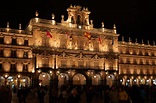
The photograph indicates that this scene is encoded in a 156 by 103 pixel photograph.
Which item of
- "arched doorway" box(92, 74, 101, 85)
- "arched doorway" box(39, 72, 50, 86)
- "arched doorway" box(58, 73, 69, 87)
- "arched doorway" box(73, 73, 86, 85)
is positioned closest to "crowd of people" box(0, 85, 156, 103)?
"arched doorway" box(39, 72, 50, 86)

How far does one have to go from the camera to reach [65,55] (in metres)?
54.8

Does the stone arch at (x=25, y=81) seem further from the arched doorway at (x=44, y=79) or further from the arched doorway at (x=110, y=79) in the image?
the arched doorway at (x=110, y=79)

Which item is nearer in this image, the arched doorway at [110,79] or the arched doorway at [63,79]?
Result: the arched doorway at [63,79]

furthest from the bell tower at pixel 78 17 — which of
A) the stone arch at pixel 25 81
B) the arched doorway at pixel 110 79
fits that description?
the stone arch at pixel 25 81

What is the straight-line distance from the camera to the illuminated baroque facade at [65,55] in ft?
167

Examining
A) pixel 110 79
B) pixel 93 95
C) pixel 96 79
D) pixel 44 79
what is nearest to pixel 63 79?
pixel 44 79

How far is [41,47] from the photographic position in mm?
52312

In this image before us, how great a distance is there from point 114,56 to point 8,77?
26.7 m

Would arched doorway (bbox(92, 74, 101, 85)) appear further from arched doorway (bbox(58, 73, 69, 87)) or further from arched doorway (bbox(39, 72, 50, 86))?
arched doorway (bbox(39, 72, 50, 86))

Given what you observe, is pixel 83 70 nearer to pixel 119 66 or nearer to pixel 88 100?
pixel 119 66

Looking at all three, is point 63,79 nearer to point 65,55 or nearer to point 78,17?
point 65,55

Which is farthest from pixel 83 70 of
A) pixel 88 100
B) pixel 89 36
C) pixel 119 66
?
pixel 88 100

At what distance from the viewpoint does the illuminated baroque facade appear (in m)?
50.8

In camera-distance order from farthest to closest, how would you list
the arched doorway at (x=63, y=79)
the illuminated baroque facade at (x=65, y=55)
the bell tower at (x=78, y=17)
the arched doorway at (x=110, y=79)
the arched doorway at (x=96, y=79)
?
the arched doorway at (x=110, y=79)
the bell tower at (x=78, y=17)
the arched doorway at (x=96, y=79)
the arched doorway at (x=63, y=79)
the illuminated baroque facade at (x=65, y=55)
